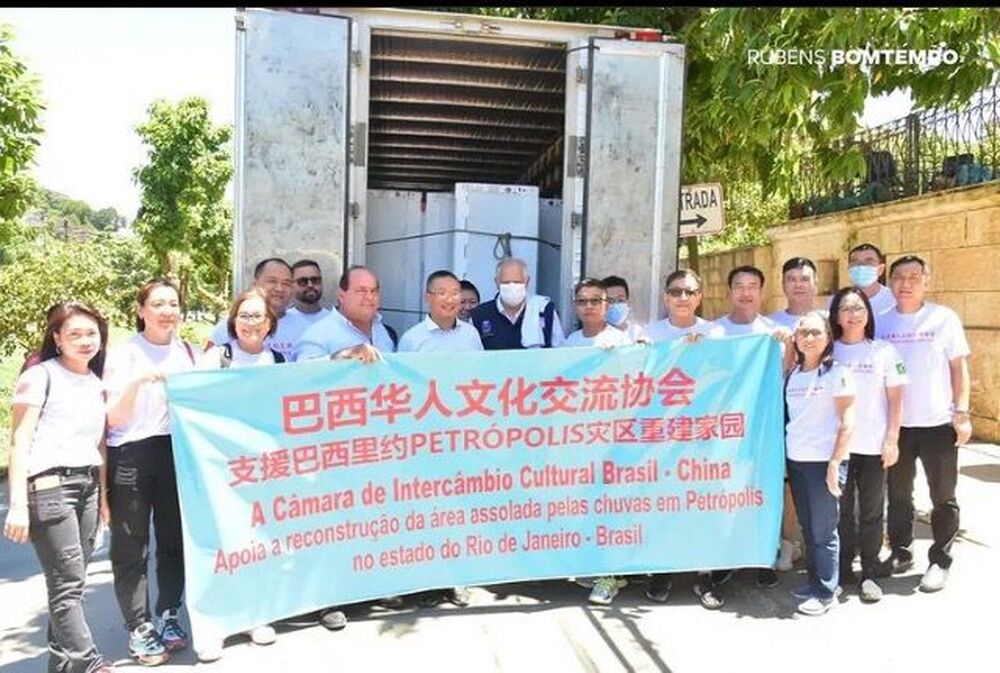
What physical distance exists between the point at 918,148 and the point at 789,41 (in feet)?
20.4

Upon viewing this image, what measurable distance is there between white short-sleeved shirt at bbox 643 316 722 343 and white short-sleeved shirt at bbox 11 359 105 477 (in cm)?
288

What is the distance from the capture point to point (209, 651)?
12.0 ft


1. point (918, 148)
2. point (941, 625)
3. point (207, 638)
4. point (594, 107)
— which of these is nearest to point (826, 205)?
point (918, 148)

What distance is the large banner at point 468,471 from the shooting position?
3770 millimetres

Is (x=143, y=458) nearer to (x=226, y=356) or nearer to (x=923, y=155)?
(x=226, y=356)

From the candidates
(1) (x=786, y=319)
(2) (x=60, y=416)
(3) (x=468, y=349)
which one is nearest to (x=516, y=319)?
(3) (x=468, y=349)

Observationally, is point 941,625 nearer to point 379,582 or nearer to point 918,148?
point 379,582

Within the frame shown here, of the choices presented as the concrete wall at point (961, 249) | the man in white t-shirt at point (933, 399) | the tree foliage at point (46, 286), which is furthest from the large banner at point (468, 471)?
the tree foliage at point (46, 286)

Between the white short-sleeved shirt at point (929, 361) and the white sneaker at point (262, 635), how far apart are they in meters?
3.56

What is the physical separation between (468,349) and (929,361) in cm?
256

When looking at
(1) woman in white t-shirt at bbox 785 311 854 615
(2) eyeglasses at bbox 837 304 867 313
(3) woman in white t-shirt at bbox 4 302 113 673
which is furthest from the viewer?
(2) eyeglasses at bbox 837 304 867 313

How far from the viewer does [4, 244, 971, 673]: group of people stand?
3.34m

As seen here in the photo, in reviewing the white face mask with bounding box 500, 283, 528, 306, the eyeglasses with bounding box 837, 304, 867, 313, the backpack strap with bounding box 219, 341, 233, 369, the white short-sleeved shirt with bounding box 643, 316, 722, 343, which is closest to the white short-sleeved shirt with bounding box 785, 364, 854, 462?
the eyeglasses with bounding box 837, 304, 867, 313

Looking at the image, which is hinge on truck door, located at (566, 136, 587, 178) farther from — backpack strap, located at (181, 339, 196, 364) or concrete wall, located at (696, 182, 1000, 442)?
concrete wall, located at (696, 182, 1000, 442)
